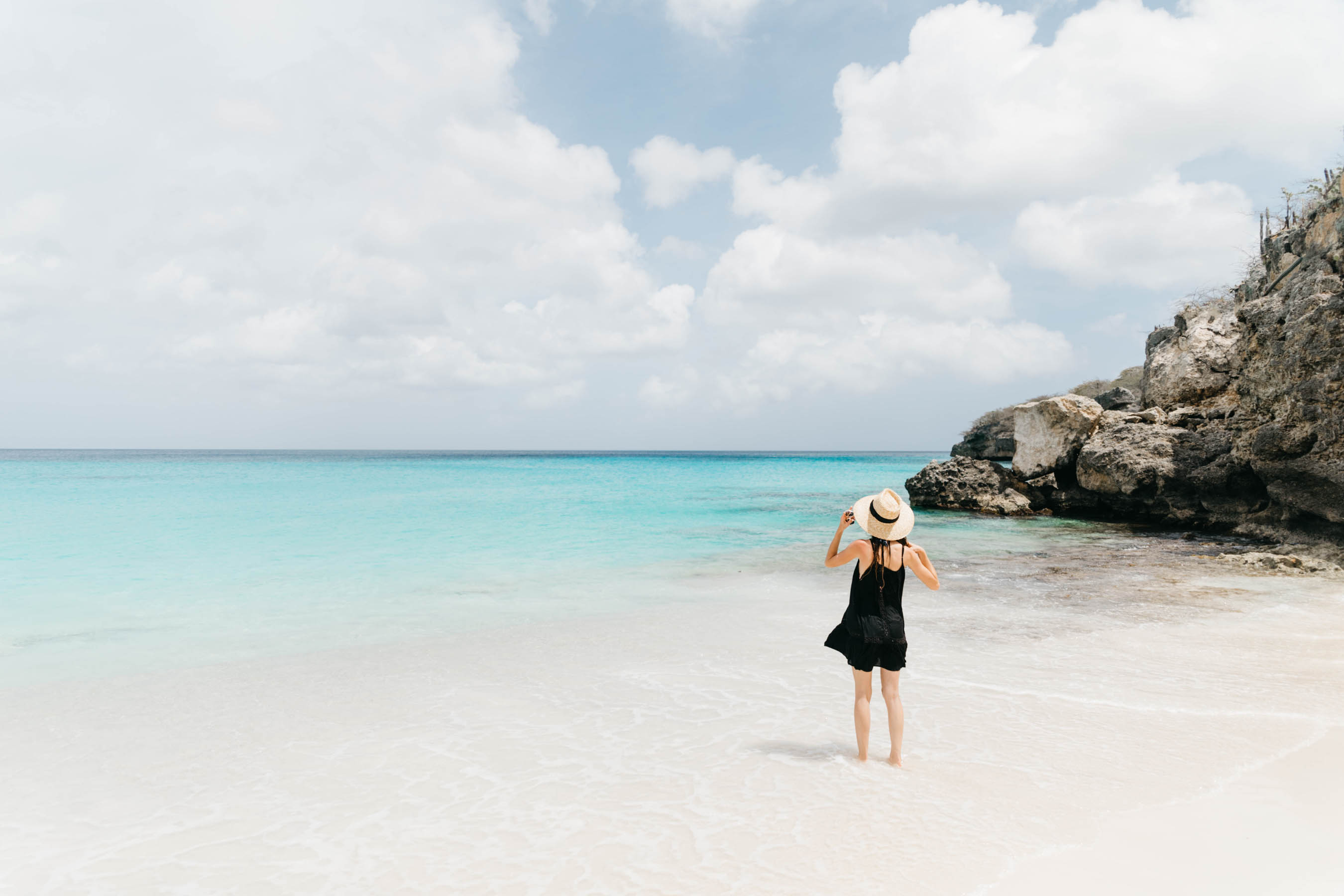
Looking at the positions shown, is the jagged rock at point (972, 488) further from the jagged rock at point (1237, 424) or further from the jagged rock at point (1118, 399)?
the jagged rock at point (1118, 399)

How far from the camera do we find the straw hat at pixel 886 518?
163 inches

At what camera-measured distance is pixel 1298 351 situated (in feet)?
42.4

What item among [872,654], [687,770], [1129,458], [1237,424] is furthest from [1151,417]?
[687,770]

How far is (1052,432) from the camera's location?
21.2m

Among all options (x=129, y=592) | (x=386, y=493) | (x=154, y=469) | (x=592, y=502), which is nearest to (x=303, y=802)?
(x=129, y=592)

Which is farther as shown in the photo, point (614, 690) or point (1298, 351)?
point (1298, 351)

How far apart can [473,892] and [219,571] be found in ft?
37.9

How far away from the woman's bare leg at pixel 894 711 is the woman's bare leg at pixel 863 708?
0.33ft

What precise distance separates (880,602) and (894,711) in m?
0.74

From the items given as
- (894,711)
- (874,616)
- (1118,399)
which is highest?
(1118,399)

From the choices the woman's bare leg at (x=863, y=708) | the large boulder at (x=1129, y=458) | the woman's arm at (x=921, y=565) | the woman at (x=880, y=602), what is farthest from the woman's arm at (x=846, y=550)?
the large boulder at (x=1129, y=458)

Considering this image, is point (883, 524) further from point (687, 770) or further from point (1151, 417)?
point (1151, 417)

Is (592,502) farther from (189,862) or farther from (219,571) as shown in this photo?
(189,862)

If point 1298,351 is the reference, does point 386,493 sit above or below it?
below
